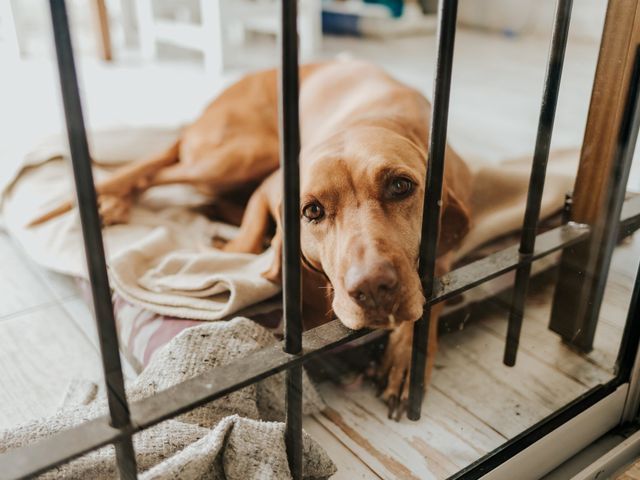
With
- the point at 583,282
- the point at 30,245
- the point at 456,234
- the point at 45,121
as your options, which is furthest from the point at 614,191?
the point at 45,121

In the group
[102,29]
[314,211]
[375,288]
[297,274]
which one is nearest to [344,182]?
[314,211]

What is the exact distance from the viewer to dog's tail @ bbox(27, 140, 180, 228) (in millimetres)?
1769

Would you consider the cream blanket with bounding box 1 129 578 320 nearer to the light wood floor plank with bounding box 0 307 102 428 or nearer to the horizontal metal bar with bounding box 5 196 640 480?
the light wood floor plank with bounding box 0 307 102 428

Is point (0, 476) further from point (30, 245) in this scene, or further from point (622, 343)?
point (30, 245)

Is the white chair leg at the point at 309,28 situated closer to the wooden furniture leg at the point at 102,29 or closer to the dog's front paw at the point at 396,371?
the wooden furniture leg at the point at 102,29

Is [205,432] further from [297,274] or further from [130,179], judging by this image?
[130,179]

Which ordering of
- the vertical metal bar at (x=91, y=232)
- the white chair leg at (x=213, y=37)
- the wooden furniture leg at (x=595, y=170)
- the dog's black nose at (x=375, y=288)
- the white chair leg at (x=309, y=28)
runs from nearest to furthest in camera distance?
the vertical metal bar at (x=91, y=232) < the dog's black nose at (x=375, y=288) < the wooden furniture leg at (x=595, y=170) < the white chair leg at (x=213, y=37) < the white chair leg at (x=309, y=28)

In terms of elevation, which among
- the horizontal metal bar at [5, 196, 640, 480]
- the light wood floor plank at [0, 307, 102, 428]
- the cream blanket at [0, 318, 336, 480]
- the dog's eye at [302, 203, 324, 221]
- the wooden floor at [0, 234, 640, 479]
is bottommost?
the light wood floor plank at [0, 307, 102, 428]

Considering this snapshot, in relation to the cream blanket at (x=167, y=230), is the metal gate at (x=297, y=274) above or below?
above

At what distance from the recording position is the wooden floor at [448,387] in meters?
1.08

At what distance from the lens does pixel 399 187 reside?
107cm

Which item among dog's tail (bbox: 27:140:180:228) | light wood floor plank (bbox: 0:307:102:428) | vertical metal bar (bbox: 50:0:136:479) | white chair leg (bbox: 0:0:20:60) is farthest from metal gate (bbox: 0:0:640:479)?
white chair leg (bbox: 0:0:20:60)

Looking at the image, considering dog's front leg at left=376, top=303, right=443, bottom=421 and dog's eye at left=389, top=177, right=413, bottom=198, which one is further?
dog's front leg at left=376, top=303, right=443, bottom=421

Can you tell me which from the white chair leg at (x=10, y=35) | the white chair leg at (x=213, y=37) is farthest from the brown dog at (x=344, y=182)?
the white chair leg at (x=10, y=35)
